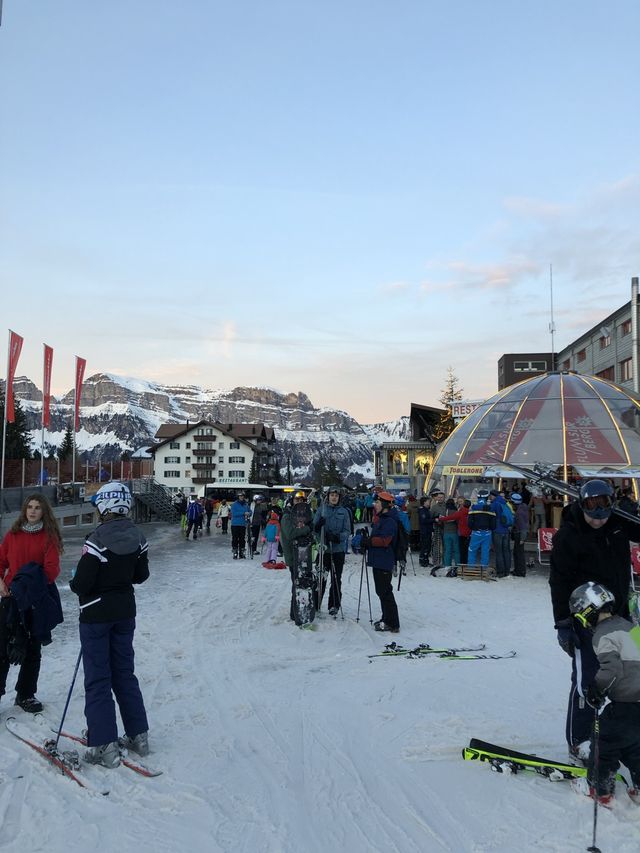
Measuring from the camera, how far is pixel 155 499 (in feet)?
116

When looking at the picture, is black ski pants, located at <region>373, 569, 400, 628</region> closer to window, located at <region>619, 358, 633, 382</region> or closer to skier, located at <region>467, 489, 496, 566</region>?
skier, located at <region>467, 489, 496, 566</region>

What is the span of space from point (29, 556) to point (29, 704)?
1.21 meters

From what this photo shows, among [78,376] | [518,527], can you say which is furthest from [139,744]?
[78,376]

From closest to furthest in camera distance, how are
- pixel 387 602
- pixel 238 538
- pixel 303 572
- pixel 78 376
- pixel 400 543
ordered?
1. pixel 387 602
2. pixel 303 572
3. pixel 400 543
4. pixel 238 538
5. pixel 78 376

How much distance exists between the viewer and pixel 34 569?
4.87 meters

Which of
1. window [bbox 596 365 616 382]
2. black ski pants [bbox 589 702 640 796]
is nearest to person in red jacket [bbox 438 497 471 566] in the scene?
black ski pants [bbox 589 702 640 796]

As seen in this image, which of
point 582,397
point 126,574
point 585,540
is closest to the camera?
point 585,540

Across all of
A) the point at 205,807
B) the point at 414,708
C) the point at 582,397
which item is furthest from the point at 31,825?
the point at 582,397

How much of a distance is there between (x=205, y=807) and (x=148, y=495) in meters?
32.9

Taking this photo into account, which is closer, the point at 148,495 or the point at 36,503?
the point at 36,503

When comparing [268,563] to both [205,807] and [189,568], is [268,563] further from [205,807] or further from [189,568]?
[205,807]

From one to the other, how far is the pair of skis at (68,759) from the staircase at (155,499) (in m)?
30.1

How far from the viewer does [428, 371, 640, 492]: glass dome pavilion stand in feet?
51.4

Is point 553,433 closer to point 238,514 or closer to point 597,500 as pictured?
point 238,514
